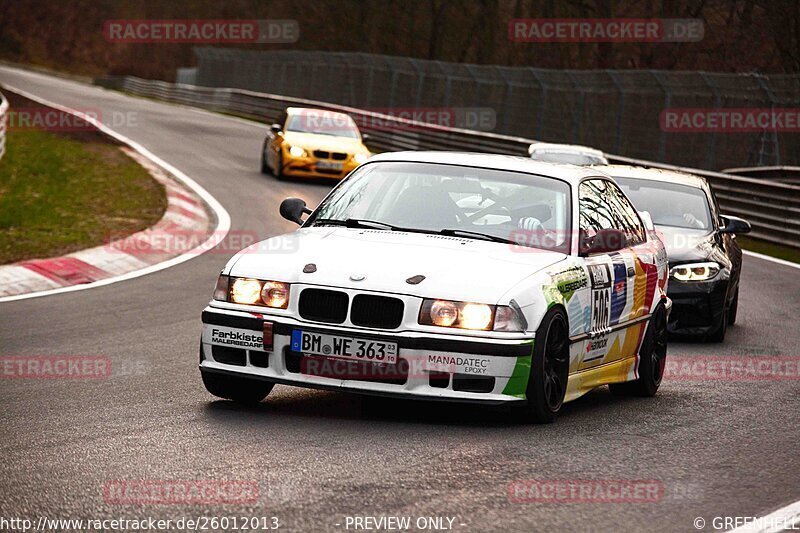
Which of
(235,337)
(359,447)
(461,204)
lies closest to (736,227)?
(461,204)

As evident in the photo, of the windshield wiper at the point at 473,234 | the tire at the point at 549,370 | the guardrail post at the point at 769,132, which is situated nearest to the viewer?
the tire at the point at 549,370

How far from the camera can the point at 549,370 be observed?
7414mm

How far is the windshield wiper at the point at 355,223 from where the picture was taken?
802 centimetres

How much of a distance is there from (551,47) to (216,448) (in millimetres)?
49104

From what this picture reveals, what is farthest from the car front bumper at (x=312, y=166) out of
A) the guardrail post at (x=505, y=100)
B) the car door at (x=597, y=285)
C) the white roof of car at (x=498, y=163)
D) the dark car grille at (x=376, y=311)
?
the dark car grille at (x=376, y=311)

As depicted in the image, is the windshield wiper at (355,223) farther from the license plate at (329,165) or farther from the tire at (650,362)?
the license plate at (329,165)

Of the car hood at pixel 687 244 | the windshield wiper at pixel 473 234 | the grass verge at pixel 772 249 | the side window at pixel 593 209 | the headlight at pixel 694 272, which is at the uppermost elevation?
the side window at pixel 593 209

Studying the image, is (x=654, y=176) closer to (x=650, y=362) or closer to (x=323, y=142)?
(x=650, y=362)

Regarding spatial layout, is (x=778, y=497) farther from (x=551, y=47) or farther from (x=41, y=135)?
(x=551, y=47)

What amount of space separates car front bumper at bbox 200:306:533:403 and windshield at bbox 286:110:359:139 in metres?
20.1

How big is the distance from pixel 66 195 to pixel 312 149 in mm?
7461

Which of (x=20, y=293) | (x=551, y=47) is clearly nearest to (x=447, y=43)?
(x=551, y=47)

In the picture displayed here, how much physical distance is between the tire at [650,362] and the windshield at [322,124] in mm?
18182

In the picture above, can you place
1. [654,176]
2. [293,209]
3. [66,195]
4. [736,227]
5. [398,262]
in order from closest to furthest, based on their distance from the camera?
[398,262], [293,209], [736,227], [654,176], [66,195]
